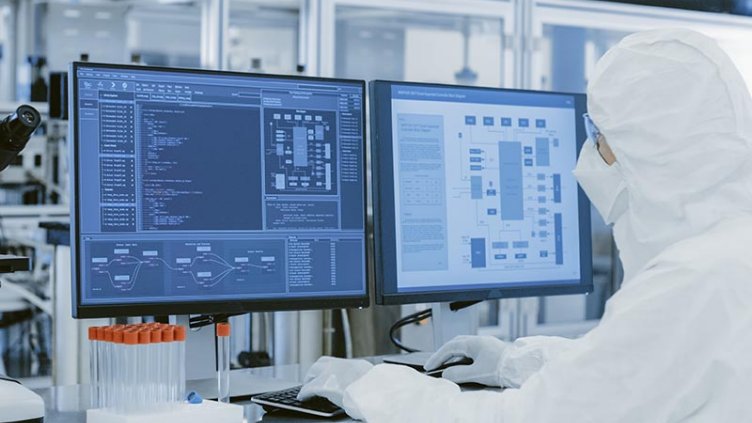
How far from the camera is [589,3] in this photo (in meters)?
4.55

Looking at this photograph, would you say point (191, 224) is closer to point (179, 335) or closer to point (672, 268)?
point (179, 335)

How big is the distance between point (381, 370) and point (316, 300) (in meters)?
0.30

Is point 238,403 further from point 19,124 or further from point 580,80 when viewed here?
point 580,80

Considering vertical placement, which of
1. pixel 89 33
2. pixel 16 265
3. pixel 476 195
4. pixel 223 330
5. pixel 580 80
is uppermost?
pixel 89 33

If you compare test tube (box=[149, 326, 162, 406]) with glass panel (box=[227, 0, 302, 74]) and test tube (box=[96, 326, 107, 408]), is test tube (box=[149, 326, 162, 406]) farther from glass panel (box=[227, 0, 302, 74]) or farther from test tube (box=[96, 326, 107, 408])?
glass panel (box=[227, 0, 302, 74])

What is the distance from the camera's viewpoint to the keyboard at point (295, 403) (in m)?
1.48

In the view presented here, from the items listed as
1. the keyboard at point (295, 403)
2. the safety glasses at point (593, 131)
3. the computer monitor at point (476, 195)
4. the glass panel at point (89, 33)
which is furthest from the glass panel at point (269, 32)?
the safety glasses at point (593, 131)

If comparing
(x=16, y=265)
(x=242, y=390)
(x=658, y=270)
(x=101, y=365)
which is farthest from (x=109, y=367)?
(x=658, y=270)

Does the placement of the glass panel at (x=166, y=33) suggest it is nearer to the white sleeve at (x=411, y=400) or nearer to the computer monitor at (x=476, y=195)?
the computer monitor at (x=476, y=195)

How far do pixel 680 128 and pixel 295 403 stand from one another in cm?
66

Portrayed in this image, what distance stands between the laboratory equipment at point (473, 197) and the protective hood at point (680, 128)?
0.57 meters

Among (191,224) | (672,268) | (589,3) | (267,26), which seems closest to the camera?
(672,268)

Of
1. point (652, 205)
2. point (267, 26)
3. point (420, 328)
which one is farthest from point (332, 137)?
point (267, 26)

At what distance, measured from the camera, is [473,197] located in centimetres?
190
